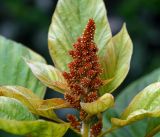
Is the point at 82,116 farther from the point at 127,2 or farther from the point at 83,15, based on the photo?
the point at 127,2

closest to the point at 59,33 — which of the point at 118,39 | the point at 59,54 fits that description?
the point at 59,54

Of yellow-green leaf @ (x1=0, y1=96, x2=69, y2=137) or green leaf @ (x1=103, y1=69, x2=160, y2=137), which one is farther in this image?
green leaf @ (x1=103, y1=69, x2=160, y2=137)

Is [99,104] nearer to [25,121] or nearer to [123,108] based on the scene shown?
[25,121]

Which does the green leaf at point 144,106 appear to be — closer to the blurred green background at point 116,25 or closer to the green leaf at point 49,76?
the green leaf at point 49,76

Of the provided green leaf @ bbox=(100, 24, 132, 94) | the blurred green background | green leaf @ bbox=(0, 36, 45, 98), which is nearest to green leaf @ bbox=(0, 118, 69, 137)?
green leaf @ bbox=(100, 24, 132, 94)

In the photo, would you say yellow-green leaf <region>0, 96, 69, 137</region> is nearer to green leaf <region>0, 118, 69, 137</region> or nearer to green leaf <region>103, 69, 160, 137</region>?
green leaf <region>0, 118, 69, 137</region>
